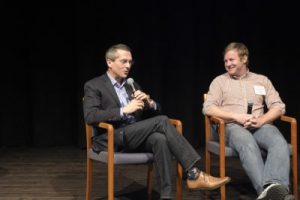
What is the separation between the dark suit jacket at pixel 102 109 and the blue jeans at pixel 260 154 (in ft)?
2.19

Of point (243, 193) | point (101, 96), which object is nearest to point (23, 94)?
point (101, 96)

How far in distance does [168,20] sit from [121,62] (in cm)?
205

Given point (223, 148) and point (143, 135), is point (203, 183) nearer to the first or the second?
point (223, 148)

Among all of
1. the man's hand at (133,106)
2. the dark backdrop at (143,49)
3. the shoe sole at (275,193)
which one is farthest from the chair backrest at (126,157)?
the dark backdrop at (143,49)

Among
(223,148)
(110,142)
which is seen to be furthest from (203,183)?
(110,142)

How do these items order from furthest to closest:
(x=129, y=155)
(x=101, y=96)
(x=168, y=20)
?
(x=168, y=20) < (x=101, y=96) < (x=129, y=155)

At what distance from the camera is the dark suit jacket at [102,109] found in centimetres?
357

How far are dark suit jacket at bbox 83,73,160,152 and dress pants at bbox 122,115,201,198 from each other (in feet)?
0.30

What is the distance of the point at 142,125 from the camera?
3.57m

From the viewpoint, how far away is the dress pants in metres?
3.49

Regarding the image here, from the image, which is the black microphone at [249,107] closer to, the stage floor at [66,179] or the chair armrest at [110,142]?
the stage floor at [66,179]

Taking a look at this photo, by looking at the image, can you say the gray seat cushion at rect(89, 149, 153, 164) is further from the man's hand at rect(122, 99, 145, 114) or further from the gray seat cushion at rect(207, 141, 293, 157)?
the gray seat cushion at rect(207, 141, 293, 157)

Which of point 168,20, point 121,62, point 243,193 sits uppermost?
point 168,20

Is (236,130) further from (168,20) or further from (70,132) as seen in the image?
(70,132)
